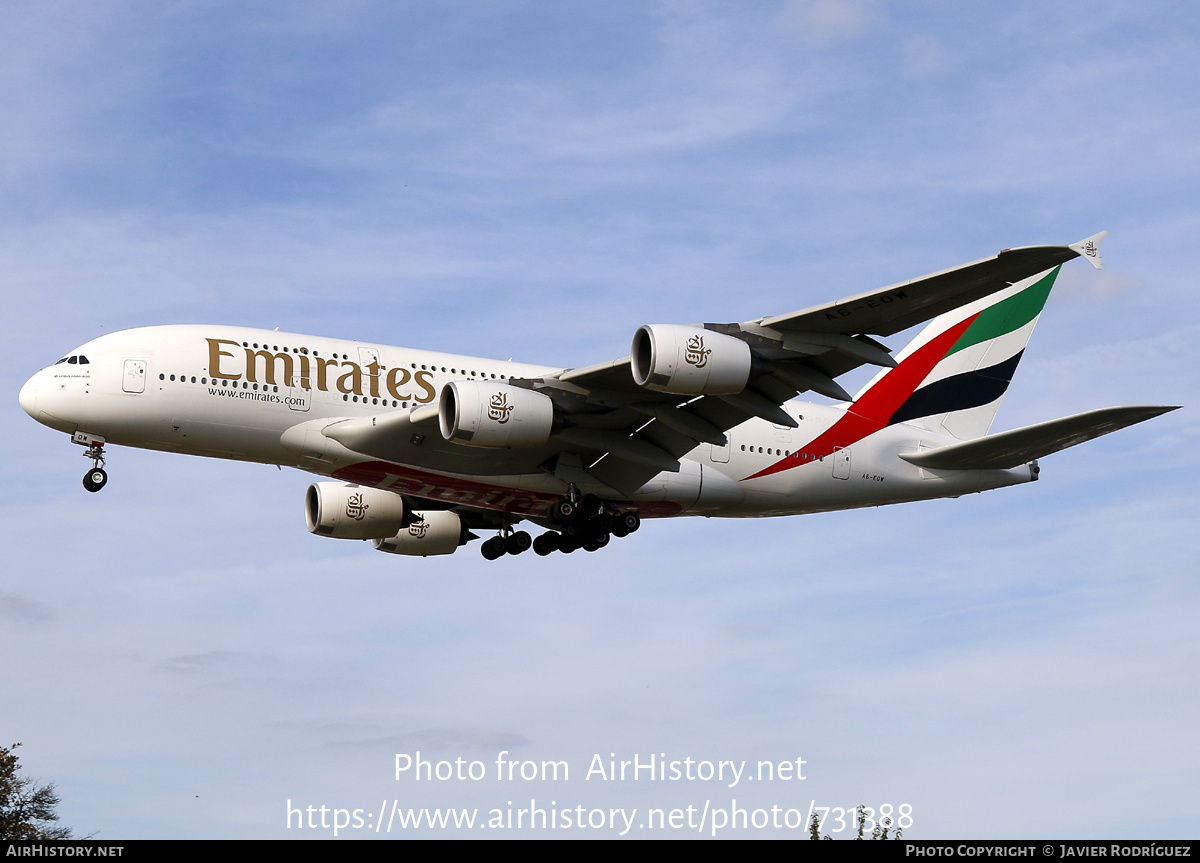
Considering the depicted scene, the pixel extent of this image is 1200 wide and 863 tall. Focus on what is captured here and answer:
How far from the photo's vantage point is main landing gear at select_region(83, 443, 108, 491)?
30.3 metres

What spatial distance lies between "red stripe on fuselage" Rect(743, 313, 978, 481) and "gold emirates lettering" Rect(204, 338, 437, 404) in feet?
29.4

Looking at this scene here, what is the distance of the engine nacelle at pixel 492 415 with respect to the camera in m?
28.4

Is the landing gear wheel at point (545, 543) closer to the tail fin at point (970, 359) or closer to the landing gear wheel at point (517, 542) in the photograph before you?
the landing gear wheel at point (517, 542)

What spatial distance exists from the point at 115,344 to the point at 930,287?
57.7 ft

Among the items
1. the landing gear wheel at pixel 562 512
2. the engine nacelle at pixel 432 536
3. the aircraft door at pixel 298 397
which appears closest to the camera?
the aircraft door at pixel 298 397

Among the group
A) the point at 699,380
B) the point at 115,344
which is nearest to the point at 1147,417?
the point at 699,380

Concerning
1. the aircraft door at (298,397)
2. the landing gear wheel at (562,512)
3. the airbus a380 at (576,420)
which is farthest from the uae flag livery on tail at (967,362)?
the aircraft door at (298,397)

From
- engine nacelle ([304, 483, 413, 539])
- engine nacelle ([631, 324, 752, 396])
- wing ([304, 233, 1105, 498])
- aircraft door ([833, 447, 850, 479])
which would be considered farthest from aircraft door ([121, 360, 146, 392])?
aircraft door ([833, 447, 850, 479])

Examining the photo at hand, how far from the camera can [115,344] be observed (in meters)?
30.0

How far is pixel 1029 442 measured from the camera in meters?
32.1

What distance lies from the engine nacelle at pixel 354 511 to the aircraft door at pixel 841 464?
38.2ft
